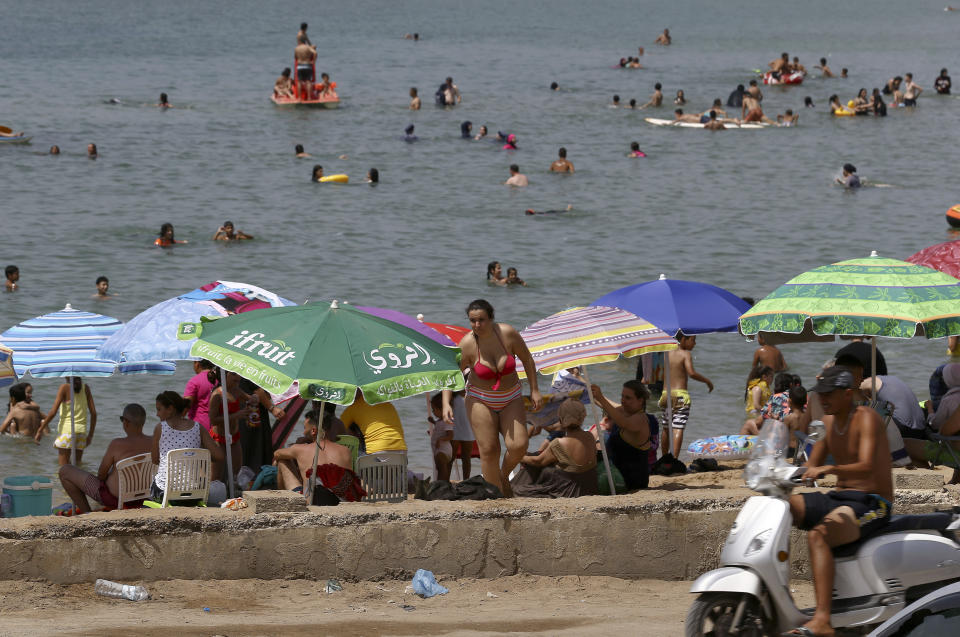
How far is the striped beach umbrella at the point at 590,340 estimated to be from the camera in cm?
962

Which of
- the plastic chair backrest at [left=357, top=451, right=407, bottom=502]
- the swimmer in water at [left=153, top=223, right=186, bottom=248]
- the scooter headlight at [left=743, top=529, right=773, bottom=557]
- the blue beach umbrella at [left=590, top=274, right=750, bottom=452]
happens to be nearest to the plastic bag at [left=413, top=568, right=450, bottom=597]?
the plastic chair backrest at [left=357, top=451, right=407, bottom=502]

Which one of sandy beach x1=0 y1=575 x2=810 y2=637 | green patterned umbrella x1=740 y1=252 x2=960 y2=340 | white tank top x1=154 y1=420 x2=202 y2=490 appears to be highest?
green patterned umbrella x1=740 y1=252 x2=960 y2=340

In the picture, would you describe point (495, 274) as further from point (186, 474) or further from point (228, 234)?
point (186, 474)

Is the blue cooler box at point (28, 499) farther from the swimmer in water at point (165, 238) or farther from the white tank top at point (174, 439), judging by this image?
the swimmer in water at point (165, 238)

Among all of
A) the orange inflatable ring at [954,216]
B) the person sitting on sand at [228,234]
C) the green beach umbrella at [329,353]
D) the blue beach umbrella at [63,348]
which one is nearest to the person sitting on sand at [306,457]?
the green beach umbrella at [329,353]

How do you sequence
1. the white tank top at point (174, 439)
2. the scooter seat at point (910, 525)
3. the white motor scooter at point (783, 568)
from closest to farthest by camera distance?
the white motor scooter at point (783, 568)
the scooter seat at point (910, 525)
the white tank top at point (174, 439)

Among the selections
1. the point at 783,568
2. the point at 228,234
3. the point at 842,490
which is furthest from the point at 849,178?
the point at 783,568

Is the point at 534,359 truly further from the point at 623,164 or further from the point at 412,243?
the point at 623,164

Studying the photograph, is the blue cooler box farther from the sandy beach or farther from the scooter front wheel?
the scooter front wheel

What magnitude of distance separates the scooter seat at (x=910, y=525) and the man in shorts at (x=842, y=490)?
26 mm

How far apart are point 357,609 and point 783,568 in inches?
98.0

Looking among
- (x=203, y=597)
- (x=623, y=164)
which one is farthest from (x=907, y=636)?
(x=623, y=164)

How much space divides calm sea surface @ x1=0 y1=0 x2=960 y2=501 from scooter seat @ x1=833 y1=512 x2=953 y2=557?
30.2 ft

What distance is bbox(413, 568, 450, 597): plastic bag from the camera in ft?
25.9
